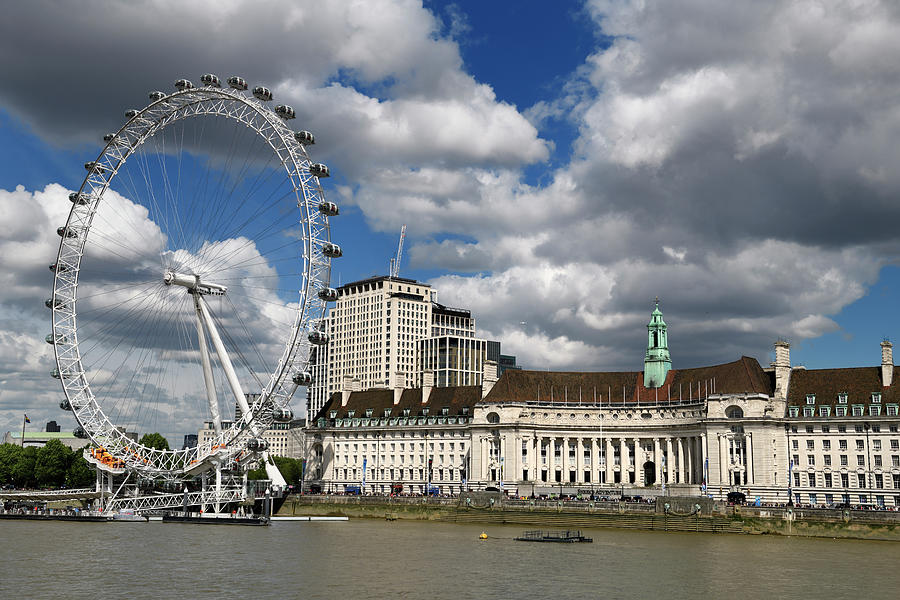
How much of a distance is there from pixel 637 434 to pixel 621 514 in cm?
3730

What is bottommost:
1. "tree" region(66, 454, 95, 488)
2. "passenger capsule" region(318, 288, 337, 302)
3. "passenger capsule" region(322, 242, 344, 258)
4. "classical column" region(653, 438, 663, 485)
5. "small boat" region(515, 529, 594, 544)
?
"small boat" region(515, 529, 594, 544)

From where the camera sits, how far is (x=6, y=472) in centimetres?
A: 14038

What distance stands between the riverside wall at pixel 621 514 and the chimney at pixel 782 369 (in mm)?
28995

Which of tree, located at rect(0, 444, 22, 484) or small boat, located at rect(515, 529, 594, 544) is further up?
tree, located at rect(0, 444, 22, 484)

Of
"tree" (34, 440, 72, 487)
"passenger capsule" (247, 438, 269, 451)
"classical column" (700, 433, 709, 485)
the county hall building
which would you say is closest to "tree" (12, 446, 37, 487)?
"tree" (34, 440, 72, 487)

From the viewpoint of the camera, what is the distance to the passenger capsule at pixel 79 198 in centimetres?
10400

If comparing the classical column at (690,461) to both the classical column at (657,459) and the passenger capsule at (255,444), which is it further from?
the passenger capsule at (255,444)

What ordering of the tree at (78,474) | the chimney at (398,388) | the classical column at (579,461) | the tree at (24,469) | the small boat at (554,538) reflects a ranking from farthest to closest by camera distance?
the chimney at (398,388) → the tree at (78,474) → the tree at (24,469) → the classical column at (579,461) → the small boat at (554,538)

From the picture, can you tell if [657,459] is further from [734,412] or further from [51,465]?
[51,465]

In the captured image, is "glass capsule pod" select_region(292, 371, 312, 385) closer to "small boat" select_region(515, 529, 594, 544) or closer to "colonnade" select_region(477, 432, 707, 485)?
"small boat" select_region(515, 529, 594, 544)

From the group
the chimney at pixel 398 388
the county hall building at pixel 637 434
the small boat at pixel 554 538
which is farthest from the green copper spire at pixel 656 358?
the small boat at pixel 554 538

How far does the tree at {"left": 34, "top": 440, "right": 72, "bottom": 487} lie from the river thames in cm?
5500

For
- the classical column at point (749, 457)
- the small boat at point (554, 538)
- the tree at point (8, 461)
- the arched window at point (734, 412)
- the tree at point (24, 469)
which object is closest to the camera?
the small boat at point (554, 538)

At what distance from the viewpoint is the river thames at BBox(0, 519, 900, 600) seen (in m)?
51.4
